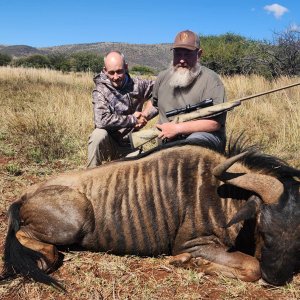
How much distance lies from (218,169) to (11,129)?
525cm

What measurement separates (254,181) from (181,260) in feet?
2.81

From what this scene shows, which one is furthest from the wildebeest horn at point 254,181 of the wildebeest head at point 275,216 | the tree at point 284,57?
the tree at point 284,57

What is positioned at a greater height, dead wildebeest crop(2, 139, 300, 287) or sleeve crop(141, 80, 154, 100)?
sleeve crop(141, 80, 154, 100)

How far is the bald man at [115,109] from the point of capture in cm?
488

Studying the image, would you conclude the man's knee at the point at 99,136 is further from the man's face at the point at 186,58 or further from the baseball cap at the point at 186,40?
the baseball cap at the point at 186,40

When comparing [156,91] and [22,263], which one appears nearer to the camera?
[22,263]

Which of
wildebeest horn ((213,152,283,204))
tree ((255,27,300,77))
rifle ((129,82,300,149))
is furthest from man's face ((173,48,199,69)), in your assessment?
tree ((255,27,300,77))

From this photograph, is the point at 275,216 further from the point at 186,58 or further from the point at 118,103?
the point at 118,103

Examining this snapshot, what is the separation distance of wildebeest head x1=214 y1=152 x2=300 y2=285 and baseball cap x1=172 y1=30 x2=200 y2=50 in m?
1.68

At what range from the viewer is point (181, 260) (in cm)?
336

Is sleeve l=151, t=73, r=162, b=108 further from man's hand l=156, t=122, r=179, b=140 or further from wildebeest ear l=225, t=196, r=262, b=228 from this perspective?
wildebeest ear l=225, t=196, r=262, b=228

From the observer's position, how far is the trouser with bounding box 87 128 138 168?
200 inches

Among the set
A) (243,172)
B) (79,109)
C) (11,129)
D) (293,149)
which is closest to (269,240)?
(243,172)

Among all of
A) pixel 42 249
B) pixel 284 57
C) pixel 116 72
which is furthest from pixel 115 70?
pixel 284 57
